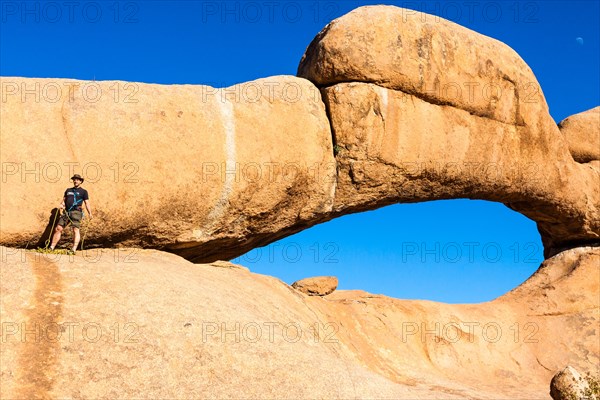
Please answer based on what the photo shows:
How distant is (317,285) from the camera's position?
19281 mm

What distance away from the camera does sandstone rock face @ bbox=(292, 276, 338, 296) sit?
1914cm

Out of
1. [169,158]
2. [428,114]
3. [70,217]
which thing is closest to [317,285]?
[428,114]

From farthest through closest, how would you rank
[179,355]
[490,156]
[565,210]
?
[565,210], [490,156], [179,355]

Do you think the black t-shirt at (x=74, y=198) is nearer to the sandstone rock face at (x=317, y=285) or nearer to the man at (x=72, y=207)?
A: the man at (x=72, y=207)

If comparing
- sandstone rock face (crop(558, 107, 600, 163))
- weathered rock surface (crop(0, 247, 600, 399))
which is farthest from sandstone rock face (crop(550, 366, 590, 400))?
sandstone rock face (crop(558, 107, 600, 163))

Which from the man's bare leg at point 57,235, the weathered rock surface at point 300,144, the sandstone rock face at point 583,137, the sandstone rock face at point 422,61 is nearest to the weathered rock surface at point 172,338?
the man's bare leg at point 57,235

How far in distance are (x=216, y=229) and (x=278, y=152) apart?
7.49 feet

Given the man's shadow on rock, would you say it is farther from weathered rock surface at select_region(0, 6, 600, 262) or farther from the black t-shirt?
the black t-shirt

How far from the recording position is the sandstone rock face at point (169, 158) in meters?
13.4

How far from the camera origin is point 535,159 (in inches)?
766

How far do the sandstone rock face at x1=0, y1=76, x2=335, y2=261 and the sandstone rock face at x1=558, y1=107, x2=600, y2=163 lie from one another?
9518 millimetres

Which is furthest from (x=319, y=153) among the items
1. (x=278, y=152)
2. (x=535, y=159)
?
(x=535, y=159)

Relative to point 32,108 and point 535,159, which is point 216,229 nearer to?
point 32,108

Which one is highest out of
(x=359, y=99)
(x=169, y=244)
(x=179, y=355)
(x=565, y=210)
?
(x=359, y=99)
